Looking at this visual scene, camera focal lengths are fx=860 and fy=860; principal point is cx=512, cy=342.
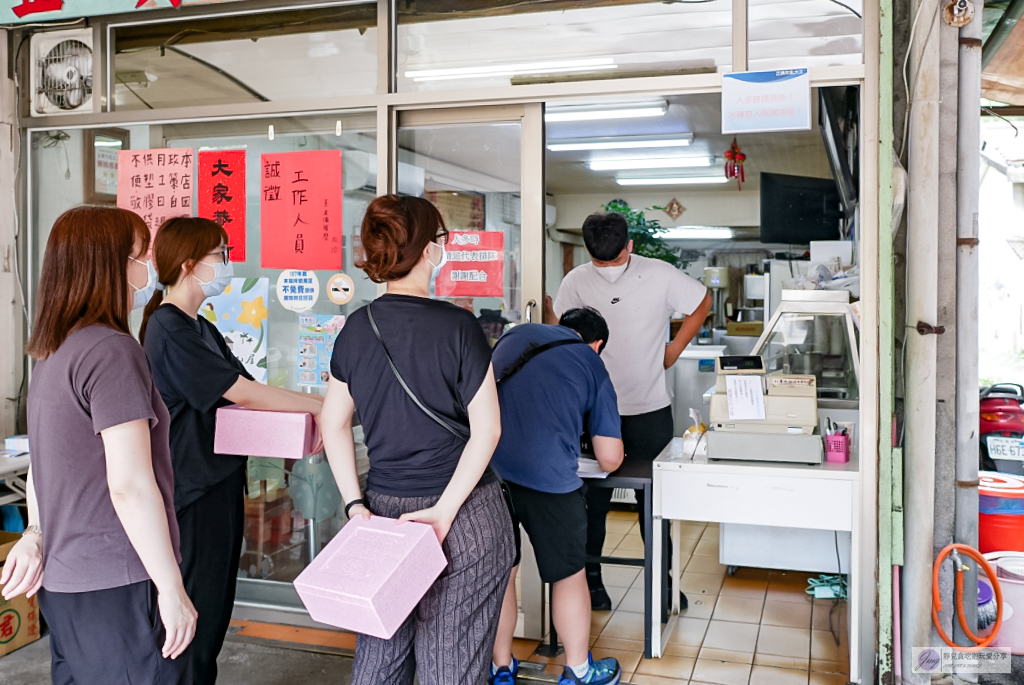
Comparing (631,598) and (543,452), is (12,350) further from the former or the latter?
(631,598)

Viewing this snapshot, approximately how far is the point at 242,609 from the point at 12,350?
1.58 metres

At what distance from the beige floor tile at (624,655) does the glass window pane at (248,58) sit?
2350 millimetres

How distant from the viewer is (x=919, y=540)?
2.87 meters

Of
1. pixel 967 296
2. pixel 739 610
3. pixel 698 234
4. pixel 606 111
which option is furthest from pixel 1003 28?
pixel 698 234

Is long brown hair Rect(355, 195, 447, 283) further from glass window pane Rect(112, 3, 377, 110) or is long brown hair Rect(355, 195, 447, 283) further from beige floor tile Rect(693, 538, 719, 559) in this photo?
beige floor tile Rect(693, 538, 719, 559)

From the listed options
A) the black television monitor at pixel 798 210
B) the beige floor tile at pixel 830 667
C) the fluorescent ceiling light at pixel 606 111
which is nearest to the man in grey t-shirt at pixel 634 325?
the beige floor tile at pixel 830 667

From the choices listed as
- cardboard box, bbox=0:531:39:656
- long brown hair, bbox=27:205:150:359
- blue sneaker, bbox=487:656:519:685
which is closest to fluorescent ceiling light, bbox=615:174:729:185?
blue sneaker, bbox=487:656:519:685

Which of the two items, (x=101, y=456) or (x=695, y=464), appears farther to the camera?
(x=695, y=464)

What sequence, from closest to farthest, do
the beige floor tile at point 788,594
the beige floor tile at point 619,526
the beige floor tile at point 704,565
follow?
the beige floor tile at point 788,594, the beige floor tile at point 704,565, the beige floor tile at point 619,526

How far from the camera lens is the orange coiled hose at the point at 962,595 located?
281 centimetres

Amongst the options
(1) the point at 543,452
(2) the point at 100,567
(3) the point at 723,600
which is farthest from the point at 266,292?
(3) the point at 723,600

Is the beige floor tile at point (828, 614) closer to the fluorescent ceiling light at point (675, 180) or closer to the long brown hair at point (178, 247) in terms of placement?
the long brown hair at point (178, 247)

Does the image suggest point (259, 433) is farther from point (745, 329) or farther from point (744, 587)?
point (745, 329)

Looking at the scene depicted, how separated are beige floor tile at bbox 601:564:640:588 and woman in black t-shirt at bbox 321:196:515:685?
2123 millimetres
